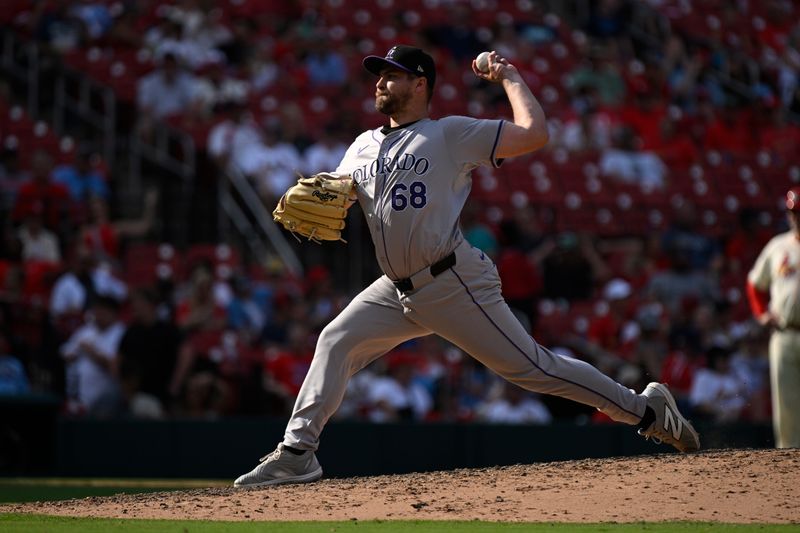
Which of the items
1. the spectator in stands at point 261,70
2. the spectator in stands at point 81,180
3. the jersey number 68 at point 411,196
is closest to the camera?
the jersey number 68 at point 411,196

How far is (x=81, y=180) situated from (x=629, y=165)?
6.45 metres

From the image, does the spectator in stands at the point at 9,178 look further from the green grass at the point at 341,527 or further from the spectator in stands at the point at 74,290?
the green grass at the point at 341,527

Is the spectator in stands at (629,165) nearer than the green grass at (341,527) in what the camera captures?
No

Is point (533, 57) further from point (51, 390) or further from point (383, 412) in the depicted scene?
point (51, 390)

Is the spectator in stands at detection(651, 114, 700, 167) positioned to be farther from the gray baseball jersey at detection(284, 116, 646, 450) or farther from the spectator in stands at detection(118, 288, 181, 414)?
the gray baseball jersey at detection(284, 116, 646, 450)

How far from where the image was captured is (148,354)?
10.2m

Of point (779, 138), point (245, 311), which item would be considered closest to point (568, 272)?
point (245, 311)

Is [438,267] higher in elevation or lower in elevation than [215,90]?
lower

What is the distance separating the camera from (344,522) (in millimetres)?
5141

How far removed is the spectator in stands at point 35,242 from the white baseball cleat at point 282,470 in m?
5.88

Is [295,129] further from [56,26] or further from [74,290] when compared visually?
[74,290]

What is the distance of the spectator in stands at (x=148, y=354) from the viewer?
10195 millimetres

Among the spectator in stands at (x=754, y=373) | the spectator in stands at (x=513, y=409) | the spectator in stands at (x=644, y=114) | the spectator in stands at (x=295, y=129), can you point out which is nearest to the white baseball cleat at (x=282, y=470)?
the spectator in stands at (x=513, y=409)

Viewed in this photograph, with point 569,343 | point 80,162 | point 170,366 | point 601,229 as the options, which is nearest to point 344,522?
point 170,366
